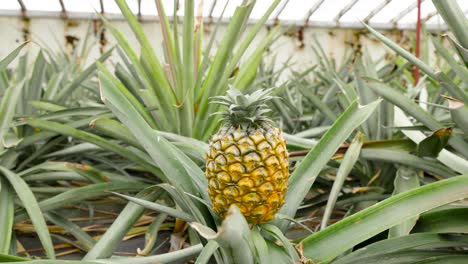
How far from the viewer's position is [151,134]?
493 millimetres

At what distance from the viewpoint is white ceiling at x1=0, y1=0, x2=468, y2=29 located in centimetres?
422

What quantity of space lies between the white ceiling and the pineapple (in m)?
3.76

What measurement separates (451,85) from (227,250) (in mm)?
365

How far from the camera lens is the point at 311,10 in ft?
15.2

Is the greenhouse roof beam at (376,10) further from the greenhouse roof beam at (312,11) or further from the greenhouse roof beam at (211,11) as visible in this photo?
the greenhouse roof beam at (211,11)

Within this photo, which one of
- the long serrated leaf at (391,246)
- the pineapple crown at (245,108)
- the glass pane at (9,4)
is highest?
the glass pane at (9,4)

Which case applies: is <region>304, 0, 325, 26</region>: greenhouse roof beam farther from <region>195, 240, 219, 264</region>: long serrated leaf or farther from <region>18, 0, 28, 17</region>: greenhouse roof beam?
<region>195, 240, 219, 264</region>: long serrated leaf

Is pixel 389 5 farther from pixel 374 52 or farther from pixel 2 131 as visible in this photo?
pixel 2 131

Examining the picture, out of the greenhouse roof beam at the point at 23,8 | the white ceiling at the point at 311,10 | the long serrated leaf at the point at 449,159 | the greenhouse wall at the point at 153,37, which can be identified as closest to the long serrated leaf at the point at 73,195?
the long serrated leaf at the point at 449,159

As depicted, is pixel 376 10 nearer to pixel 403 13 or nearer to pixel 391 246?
pixel 403 13

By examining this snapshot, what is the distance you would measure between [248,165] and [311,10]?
14.6ft

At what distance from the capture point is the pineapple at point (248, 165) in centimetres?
46

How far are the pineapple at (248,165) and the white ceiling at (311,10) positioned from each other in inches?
148

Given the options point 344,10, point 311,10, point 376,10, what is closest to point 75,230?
point 311,10
